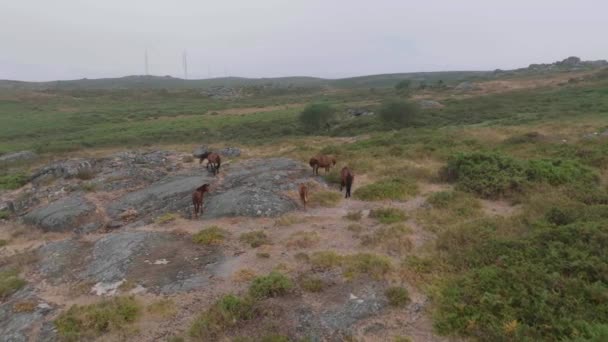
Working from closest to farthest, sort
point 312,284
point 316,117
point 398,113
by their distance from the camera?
point 312,284 → point 398,113 → point 316,117

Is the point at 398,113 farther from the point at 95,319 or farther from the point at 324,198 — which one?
the point at 95,319

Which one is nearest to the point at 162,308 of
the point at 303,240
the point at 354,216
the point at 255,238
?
the point at 255,238

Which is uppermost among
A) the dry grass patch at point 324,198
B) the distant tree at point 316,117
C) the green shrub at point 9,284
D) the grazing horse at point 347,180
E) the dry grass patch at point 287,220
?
the distant tree at point 316,117

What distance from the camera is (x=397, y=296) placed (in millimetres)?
7547

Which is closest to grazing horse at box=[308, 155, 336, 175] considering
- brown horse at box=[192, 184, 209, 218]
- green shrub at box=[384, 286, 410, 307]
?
brown horse at box=[192, 184, 209, 218]

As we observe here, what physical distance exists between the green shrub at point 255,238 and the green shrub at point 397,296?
380 centimetres

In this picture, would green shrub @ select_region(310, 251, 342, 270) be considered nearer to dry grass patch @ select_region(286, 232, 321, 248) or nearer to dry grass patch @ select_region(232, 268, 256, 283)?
dry grass patch @ select_region(286, 232, 321, 248)

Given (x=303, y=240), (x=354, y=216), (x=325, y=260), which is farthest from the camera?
(x=354, y=216)

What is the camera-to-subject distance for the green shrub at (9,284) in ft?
30.4

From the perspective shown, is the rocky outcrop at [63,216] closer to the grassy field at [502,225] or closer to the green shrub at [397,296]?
the grassy field at [502,225]

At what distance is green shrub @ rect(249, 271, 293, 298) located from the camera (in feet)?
26.2

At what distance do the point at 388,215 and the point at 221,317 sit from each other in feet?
19.6

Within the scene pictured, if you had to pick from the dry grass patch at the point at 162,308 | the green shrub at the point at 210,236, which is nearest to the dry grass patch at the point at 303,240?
the green shrub at the point at 210,236

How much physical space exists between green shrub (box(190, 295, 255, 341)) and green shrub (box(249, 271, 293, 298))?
13.8 inches
